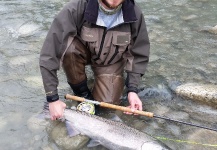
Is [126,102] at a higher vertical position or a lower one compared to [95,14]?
lower

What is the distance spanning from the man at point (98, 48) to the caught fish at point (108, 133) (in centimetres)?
17

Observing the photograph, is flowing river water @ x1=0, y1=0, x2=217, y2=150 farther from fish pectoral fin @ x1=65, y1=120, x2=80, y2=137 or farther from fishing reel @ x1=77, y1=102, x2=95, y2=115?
fishing reel @ x1=77, y1=102, x2=95, y2=115

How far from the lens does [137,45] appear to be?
3439 mm

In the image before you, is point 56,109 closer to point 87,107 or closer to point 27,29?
point 87,107

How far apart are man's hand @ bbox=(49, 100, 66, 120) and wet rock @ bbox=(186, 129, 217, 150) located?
47.1 inches

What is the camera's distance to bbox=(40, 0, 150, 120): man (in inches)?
121

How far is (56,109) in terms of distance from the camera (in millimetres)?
3031

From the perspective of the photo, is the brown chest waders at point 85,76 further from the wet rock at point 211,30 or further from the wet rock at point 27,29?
the wet rock at point 211,30

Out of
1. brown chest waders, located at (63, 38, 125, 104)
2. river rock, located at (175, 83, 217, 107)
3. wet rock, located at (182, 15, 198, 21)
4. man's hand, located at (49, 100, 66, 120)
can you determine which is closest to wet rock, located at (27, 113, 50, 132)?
man's hand, located at (49, 100, 66, 120)

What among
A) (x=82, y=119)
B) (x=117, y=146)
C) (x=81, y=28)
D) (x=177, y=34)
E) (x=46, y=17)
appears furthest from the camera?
(x=46, y=17)

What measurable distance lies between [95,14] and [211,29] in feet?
9.98

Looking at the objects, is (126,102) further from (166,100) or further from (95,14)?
(95,14)

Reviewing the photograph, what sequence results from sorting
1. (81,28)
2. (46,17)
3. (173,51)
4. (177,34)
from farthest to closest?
(46,17) < (177,34) < (173,51) < (81,28)

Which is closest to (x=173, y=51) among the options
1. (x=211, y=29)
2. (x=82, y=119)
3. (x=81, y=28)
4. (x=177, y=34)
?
(x=177, y=34)
